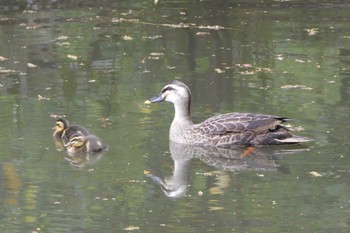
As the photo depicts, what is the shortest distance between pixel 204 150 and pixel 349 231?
10.2 ft

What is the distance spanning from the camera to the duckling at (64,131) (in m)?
11.3

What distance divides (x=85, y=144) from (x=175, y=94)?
1424mm

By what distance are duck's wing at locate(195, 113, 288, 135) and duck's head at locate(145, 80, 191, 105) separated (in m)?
0.42

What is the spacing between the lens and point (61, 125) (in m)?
11.5

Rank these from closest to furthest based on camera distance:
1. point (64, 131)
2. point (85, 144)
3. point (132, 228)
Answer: point (132, 228), point (85, 144), point (64, 131)

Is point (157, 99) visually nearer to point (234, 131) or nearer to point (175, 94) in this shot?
point (175, 94)

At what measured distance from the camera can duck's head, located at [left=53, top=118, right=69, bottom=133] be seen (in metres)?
11.5

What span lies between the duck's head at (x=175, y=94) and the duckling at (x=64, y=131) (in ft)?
3.70

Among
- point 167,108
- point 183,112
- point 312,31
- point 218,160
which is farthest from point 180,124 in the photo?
point 312,31

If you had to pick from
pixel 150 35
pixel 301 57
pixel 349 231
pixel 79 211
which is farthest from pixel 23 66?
pixel 349 231

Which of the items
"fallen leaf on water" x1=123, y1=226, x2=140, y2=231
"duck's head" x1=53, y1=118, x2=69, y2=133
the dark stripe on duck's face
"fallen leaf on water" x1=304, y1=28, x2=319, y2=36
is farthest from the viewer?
"fallen leaf on water" x1=304, y1=28, x2=319, y2=36

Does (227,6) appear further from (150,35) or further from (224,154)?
(224,154)

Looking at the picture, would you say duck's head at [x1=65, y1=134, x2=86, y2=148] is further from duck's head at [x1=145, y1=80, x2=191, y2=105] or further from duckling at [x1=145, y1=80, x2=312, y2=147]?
duck's head at [x1=145, y1=80, x2=191, y2=105]

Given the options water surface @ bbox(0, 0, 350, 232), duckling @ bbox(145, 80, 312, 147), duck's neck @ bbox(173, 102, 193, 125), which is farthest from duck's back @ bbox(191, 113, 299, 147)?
duck's neck @ bbox(173, 102, 193, 125)
